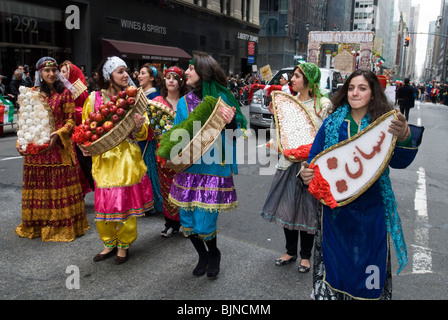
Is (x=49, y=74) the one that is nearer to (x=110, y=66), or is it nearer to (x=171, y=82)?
(x=110, y=66)

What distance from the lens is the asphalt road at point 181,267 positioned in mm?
3359

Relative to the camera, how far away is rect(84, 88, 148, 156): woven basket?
351 centimetres

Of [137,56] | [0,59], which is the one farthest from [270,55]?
[0,59]

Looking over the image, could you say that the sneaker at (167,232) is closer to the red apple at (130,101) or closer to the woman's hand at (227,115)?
the red apple at (130,101)

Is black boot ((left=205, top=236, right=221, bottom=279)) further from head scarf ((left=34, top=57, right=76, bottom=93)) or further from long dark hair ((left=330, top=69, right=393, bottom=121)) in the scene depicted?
head scarf ((left=34, top=57, right=76, bottom=93))

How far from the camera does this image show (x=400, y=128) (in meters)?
2.44

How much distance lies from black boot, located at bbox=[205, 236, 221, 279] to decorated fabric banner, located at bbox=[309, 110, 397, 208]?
128 centimetres

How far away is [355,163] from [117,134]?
2.05m

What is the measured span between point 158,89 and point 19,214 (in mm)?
2389

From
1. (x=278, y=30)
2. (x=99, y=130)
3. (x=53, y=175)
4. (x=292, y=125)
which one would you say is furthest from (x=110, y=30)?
(x=278, y=30)

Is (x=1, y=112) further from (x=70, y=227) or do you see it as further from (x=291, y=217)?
(x=291, y=217)
